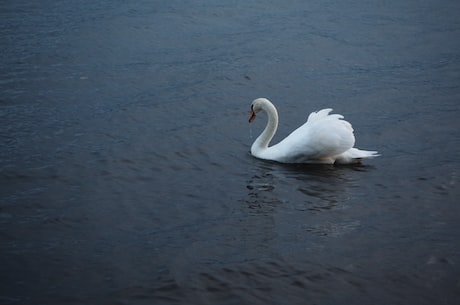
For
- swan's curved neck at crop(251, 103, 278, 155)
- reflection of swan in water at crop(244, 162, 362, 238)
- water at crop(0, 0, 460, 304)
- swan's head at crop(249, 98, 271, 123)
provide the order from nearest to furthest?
water at crop(0, 0, 460, 304) < reflection of swan in water at crop(244, 162, 362, 238) < swan's curved neck at crop(251, 103, 278, 155) < swan's head at crop(249, 98, 271, 123)

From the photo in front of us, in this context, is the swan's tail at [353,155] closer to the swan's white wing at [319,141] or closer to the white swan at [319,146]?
the white swan at [319,146]

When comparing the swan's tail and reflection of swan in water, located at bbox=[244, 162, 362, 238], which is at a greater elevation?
the swan's tail

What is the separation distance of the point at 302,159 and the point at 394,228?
2.57 m

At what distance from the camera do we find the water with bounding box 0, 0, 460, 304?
7895 millimetres

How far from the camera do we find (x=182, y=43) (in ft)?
56.4

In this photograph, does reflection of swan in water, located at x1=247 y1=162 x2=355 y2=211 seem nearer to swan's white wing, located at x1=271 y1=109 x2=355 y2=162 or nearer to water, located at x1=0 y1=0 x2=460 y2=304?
water, located at x1=0 y1=0 x2=460 y2=304

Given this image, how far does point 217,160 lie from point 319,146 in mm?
1529

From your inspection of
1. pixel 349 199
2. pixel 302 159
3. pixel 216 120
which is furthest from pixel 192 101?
pixel 349 199

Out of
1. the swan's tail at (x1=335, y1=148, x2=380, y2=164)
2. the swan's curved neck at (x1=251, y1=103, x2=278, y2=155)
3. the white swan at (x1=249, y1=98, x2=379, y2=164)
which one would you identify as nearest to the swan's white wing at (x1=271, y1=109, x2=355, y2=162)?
the white swan at (x1=249, y1=98, x2=379, y2=164)

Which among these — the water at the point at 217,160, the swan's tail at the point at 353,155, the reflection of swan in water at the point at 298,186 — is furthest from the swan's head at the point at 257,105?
the swan's tail at the point at 353,155

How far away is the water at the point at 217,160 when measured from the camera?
7.89 m

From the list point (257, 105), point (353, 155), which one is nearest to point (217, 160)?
point (257, 105)

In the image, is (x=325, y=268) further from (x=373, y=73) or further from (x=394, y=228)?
(x=373, y=73)

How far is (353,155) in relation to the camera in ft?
36.6
